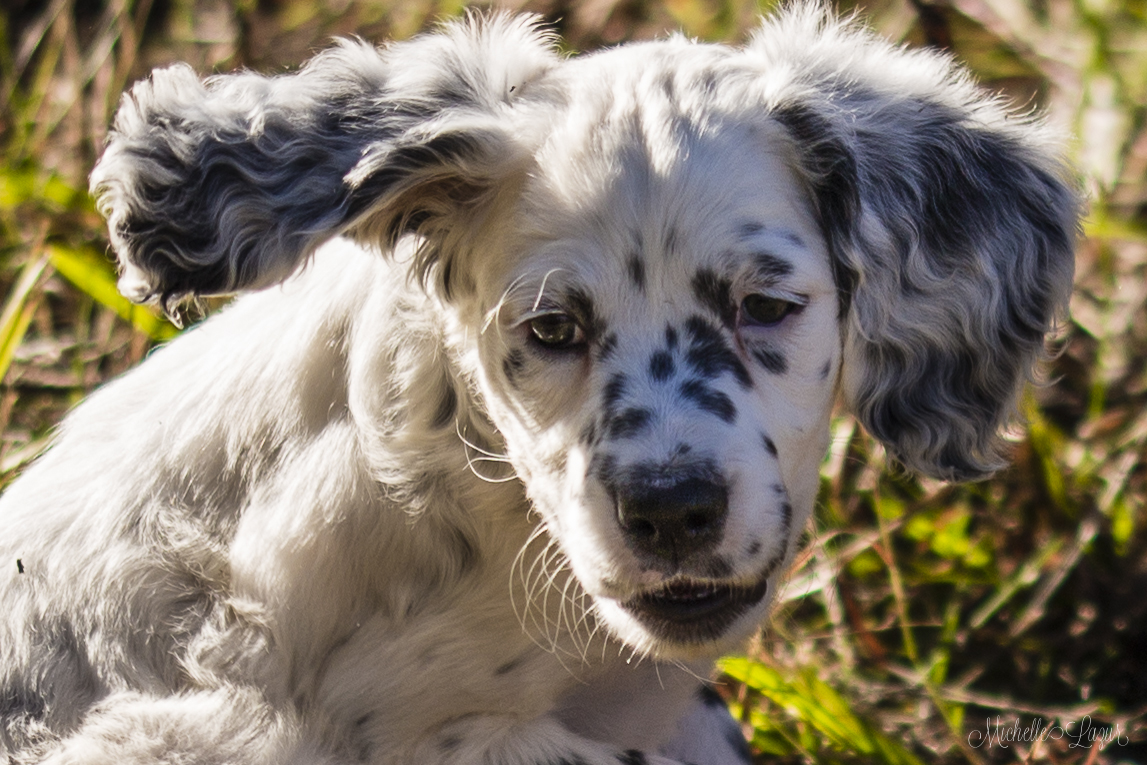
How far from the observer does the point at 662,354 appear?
2.21m

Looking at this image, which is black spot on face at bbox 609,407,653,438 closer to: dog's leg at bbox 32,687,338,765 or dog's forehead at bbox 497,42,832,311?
dog's forehead at bbox 497,42,832,311

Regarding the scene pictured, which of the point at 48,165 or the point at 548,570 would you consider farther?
the point at 48,165

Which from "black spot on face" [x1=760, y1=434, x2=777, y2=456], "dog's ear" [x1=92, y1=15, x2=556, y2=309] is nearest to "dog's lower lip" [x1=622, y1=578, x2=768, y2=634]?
"black spot on face" [x1=760, y1=434, x2=777, y2=456]

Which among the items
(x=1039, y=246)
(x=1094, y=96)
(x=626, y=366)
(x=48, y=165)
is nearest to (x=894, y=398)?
(x=1039, y=246)

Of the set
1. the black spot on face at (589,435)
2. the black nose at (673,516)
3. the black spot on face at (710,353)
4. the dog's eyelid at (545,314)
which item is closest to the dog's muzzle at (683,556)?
the black nose at (673,516)

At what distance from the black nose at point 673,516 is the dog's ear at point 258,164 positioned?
0.68 meters

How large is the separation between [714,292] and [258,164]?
0.81 meters

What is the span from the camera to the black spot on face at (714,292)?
2.23m

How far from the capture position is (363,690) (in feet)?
8.11

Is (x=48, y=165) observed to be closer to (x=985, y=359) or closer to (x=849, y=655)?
(x=849, y=655)

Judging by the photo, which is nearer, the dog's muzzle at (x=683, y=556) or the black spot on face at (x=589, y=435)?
the dog's muzzle at (x=683, y=556)

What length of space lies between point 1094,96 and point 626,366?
3.32m

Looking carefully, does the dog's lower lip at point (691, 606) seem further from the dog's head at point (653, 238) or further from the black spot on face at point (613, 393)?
the black spot on face at point (613, 393)

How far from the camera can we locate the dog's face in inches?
84.1
